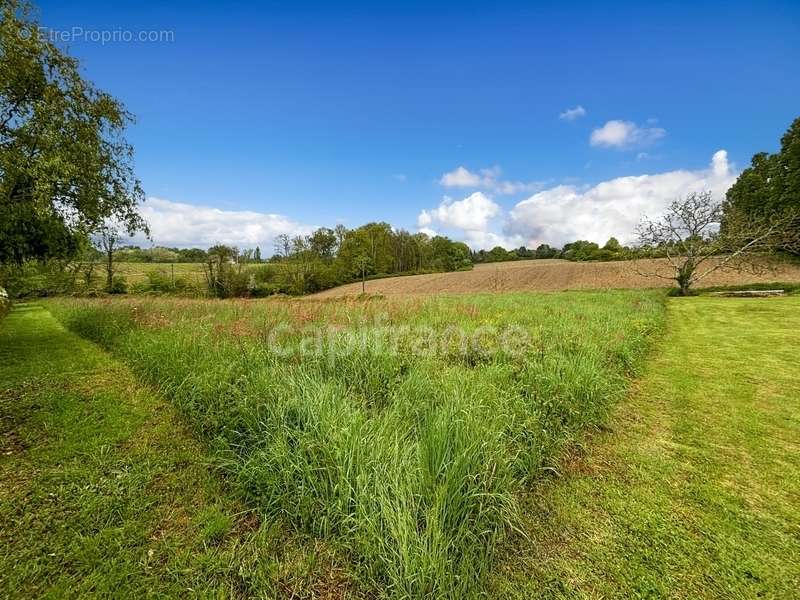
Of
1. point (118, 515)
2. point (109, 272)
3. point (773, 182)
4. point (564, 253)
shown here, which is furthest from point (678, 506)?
point (564, 253)

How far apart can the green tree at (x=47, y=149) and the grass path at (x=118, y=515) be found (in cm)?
456

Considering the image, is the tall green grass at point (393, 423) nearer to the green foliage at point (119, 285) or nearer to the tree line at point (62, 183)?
the tree line at point (62, 183)

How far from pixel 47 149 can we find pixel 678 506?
37.9ft

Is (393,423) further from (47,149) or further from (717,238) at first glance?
(717,238)

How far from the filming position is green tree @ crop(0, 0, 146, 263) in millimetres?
6160

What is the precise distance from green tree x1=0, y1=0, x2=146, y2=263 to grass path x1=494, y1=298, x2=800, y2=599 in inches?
369

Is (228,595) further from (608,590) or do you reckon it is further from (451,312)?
(451,312)

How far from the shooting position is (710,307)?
13.3m

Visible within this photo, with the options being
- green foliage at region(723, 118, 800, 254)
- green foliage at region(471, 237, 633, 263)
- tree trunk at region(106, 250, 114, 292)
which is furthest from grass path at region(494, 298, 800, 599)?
green foliage at region(471, 237, 633, 263)

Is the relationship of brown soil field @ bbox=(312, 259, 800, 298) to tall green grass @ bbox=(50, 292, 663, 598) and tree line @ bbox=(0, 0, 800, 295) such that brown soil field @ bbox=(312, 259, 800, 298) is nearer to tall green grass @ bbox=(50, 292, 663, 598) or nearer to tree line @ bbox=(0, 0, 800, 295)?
tree line @ bbox=(0, 0, 800, 295)

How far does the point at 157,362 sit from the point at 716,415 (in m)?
8.56

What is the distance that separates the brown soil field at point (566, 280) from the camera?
2266 centimetres

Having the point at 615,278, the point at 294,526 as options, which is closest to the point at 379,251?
the point at 615,278

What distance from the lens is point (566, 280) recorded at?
107 ft
